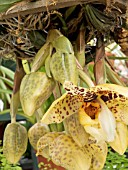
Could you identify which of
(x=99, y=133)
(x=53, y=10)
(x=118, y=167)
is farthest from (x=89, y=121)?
(x=118, y=167)

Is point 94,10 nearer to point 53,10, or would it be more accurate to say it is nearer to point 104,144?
point 53,10

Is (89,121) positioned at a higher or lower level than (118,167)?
higher
